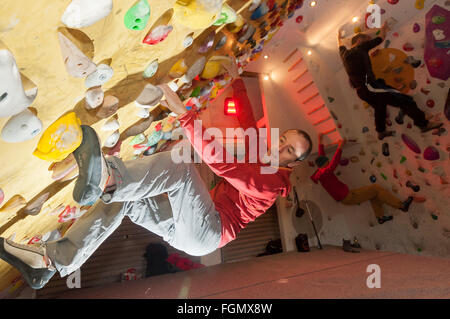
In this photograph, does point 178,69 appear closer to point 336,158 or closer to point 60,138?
point 60,138

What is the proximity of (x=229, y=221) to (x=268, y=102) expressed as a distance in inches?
112

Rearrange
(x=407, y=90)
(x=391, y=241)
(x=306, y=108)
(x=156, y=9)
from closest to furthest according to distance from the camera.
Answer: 1. (x=156, y=9)
2. (x=407, y=90)
3. (x=391, y=241)
4. (x=306, y=108)

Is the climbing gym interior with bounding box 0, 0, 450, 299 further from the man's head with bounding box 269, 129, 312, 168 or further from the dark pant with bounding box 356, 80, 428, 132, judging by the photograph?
the man's head with bounding box 269, 129, 312, 168

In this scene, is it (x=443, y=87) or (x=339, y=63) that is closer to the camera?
(x=443, y=87)

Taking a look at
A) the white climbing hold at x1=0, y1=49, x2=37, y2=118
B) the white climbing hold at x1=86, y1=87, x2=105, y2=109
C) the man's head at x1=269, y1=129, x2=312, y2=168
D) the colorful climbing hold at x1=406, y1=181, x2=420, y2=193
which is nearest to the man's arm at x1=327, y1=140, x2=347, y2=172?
the colorful climbing hold at x1=406, y1=181, x2=420, y2=193

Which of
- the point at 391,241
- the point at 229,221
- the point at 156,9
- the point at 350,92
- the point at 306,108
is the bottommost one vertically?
the point at 391,241

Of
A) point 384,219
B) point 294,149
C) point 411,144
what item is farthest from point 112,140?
point 384,219

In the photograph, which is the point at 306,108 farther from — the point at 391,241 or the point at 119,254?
the point at 119,254

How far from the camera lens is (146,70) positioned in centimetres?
76

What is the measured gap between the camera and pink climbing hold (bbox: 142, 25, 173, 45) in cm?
64

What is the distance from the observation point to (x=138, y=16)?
1.75ft

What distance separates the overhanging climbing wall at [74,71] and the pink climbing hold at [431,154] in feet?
7.74

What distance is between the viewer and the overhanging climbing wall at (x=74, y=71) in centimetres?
40

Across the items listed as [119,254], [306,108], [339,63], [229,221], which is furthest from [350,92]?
[119,254]
